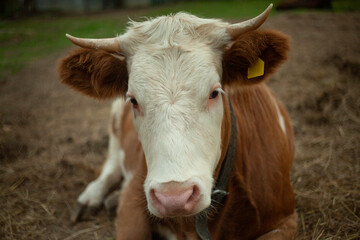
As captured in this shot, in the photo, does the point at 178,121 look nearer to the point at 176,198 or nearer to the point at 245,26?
the point at 176,198

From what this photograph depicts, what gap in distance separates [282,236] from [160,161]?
1.25 m

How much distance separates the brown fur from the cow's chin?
25.8 inches

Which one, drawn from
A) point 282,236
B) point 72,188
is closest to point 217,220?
point 282,236

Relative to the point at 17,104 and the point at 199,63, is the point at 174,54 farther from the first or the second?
the point at 17,104

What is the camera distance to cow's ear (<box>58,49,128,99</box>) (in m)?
2.22

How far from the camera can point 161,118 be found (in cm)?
178

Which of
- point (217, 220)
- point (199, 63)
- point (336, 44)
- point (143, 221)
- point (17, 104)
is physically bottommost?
point (17, 104)

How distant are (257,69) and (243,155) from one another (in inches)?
Result: 26.7

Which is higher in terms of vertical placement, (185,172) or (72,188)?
(185,172)

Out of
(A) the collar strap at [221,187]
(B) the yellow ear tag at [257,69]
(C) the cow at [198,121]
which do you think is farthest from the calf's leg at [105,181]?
(B) the yellow ear tag at [257,69]

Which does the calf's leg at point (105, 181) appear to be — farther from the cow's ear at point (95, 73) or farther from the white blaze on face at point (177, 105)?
the white blaze on face at point (177, 105)

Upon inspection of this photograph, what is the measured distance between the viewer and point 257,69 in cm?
215

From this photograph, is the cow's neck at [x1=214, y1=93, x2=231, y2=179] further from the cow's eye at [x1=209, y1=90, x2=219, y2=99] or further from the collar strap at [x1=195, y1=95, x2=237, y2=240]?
the cow's eye at [x1=209, y1=90, x2=219, y2=99]

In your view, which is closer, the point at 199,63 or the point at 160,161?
the point at 160,161
